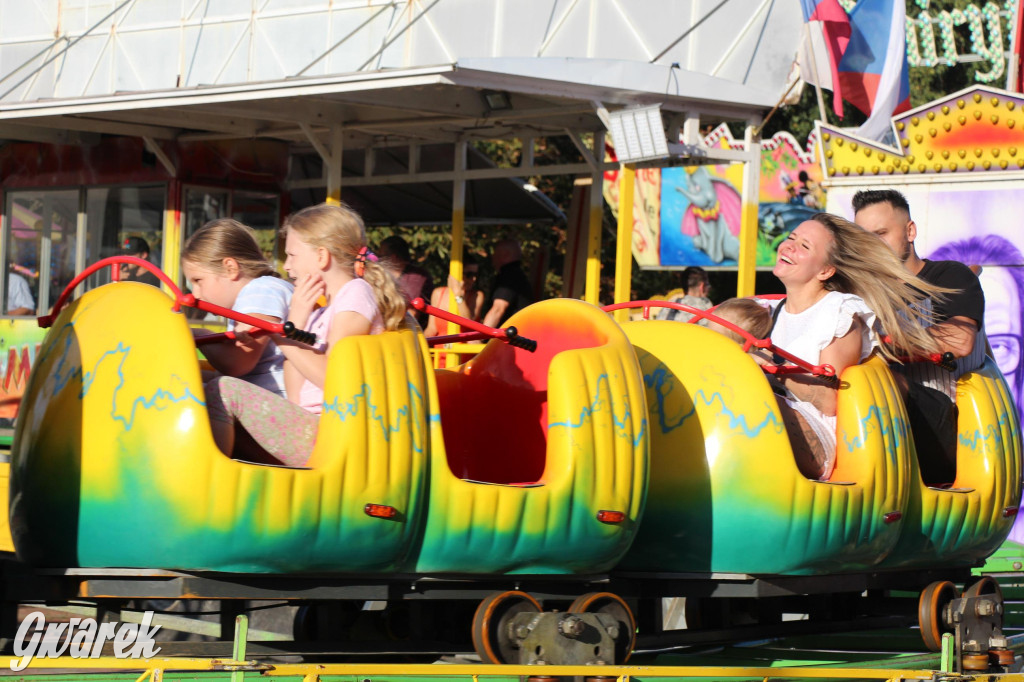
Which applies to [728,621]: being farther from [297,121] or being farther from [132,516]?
[297,121]

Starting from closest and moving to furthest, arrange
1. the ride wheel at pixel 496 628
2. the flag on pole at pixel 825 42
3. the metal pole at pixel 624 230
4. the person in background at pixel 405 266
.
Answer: the ride wheel at pixel 496 628, the person in background at pixel 405 266, the metal pole at pixel 624 230, the flag on pole at pixel 825 42

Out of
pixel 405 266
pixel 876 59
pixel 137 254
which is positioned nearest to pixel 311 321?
pixel 405 266

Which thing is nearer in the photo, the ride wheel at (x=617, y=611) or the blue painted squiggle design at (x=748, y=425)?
the ride wheel at (x=617, y=611)

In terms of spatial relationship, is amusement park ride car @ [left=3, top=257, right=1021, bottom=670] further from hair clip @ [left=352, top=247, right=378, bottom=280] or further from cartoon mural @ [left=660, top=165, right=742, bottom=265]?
cartoon mural @ [left=660, top=165, right=742, bottom=265]

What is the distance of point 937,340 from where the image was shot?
17.0 feet

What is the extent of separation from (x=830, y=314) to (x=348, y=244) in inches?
73.2

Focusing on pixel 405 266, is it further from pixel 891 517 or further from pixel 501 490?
pixel 501 490

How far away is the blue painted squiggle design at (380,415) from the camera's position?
3.56 m

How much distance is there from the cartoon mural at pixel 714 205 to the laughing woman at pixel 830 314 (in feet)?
42.1

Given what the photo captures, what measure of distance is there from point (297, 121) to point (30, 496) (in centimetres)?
647

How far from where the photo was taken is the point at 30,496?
11.6 ft

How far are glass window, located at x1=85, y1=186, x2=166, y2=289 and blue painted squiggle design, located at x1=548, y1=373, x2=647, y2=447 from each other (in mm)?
7538

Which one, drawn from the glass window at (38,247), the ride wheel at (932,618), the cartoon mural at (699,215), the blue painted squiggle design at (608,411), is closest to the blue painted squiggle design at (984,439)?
the ride wheel at (932,618)

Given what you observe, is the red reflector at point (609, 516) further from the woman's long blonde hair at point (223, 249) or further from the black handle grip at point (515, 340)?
the woman's long blonde hair at point (223, 249)
